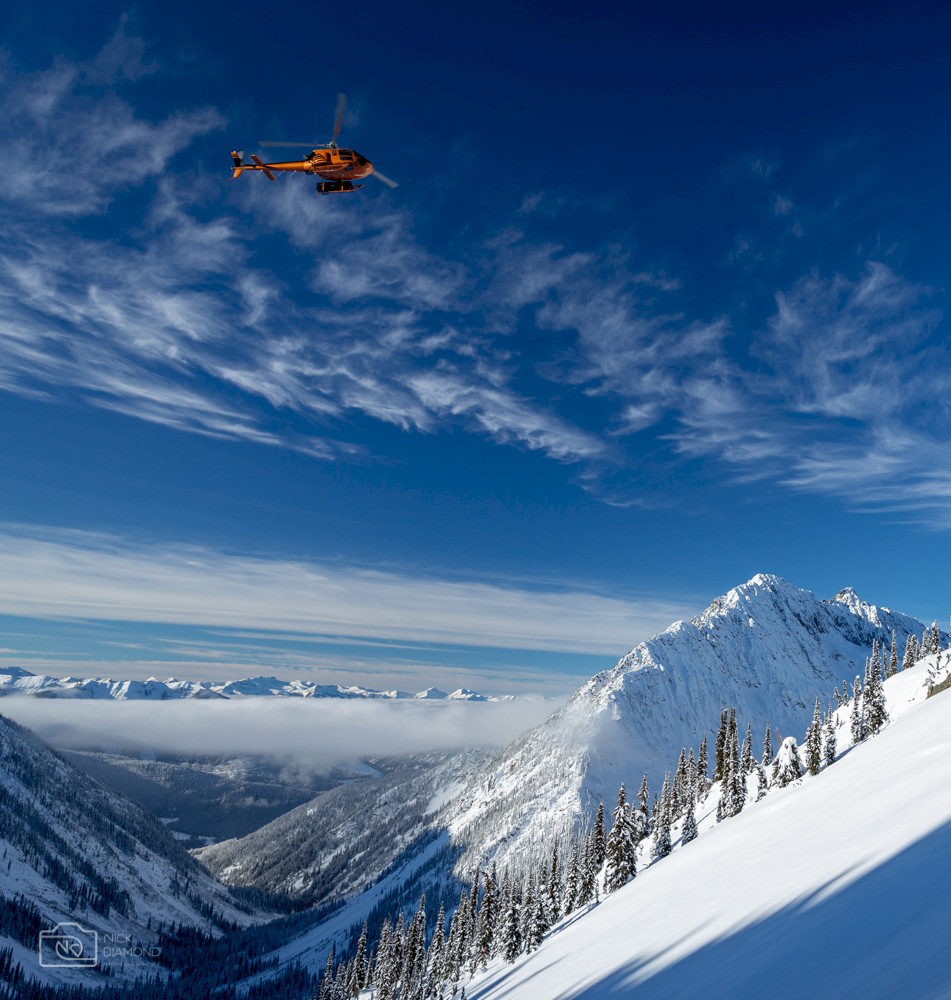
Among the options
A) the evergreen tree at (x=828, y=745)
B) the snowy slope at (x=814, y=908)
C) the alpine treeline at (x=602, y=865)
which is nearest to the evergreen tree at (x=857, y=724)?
the alpine treeline at (x=602, y=865)

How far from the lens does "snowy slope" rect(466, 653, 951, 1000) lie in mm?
11898

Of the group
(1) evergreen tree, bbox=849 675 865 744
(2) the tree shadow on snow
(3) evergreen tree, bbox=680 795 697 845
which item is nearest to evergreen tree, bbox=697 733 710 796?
(1) evergreen tree, bbox=849 675 865 744

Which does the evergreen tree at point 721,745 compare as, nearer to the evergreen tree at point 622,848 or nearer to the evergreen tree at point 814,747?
the evergreen tree at point 814,747

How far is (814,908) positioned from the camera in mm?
16688

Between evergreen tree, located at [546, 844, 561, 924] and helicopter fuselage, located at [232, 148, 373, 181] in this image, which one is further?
evergreen tree, located at [546, 844, 561, 924]

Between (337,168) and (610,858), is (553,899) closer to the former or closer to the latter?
(610,858)

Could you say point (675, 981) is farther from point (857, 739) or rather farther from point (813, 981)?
point (857, 739)

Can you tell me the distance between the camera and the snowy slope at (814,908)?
11898mm

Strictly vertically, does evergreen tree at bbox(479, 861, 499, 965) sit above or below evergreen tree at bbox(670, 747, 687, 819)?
below

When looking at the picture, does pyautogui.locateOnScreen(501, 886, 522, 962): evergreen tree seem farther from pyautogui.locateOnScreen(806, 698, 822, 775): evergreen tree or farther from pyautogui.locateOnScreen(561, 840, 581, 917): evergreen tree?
pyautogui.locateOnScreen(806, 698, 822, 775): evergreen tree

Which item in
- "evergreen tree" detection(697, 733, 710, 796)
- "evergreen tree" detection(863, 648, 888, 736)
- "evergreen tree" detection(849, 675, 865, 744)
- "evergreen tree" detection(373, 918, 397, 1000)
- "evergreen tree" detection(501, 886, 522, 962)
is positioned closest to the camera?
"evergreen tree" detection(863, 648, 888, 736)

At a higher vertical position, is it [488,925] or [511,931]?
[511,931]

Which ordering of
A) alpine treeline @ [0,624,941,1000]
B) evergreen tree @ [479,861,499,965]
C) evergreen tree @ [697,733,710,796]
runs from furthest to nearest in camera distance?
evergreen tree @ [697,733,710,796], evergreen tree @ [479,861,499,965], alpine treeline @ [0,624,941,1000]

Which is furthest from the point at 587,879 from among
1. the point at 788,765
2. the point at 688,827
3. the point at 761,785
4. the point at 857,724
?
the point at 857,724
